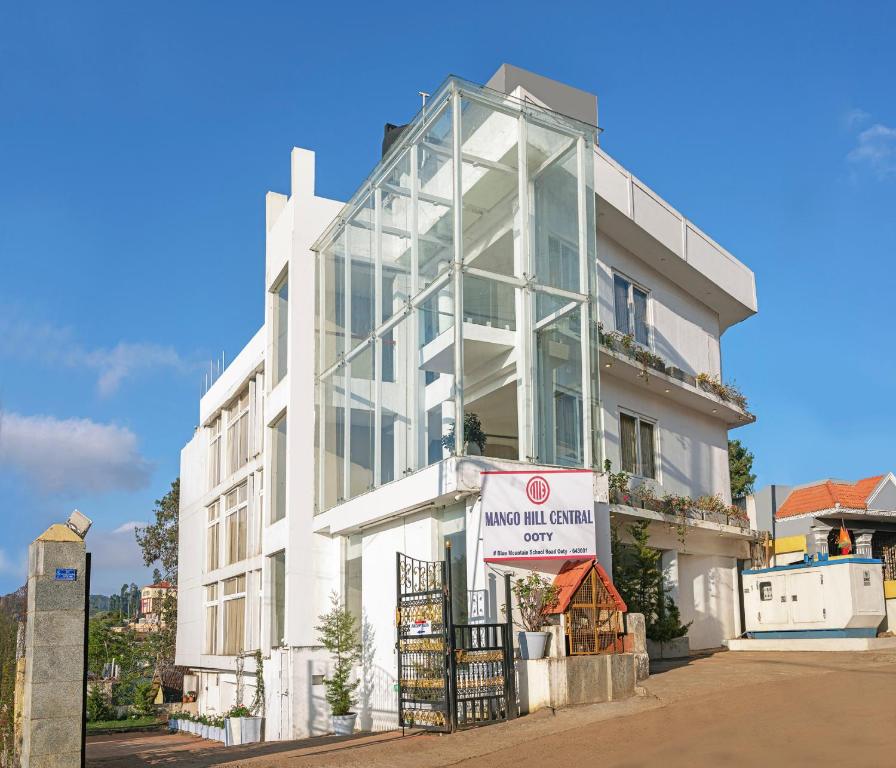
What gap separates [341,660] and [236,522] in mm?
12728

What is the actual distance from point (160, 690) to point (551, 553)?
133ft

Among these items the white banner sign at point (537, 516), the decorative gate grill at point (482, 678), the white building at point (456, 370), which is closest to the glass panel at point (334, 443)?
the white building at point (456, 370)

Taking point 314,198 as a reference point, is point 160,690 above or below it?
below

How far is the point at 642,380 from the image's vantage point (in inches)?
930

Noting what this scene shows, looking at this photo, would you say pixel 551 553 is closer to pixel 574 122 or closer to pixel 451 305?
pixel 451 305

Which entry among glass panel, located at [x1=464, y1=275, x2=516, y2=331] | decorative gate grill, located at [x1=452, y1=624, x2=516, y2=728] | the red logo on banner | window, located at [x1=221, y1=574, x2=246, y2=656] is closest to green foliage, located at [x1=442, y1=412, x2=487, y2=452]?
the red logo on banner

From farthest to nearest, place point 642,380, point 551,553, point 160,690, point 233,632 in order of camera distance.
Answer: point 160,690
point 233,632
point 642,380
point 551,553

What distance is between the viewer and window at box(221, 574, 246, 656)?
3051 cm

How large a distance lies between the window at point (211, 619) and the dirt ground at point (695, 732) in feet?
55.5

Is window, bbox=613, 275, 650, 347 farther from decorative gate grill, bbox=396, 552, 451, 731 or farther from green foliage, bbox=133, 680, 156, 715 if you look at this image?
green foliage, bbox=133, 680, 156, 715

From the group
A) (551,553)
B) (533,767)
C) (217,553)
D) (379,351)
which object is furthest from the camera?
(217,553)

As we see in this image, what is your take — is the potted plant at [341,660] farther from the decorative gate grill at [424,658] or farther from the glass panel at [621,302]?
the glass panel at [621,302]

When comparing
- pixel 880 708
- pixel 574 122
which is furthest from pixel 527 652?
pixel 574 122

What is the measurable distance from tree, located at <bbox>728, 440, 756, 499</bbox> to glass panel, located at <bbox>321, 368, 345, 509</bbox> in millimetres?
25170
